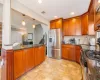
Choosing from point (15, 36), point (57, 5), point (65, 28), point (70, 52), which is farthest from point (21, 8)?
point (15, 36)

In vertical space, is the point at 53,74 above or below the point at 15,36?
below

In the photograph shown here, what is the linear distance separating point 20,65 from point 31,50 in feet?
2.76

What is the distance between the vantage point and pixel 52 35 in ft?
19.3

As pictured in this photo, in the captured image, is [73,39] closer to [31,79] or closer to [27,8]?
[27,8]

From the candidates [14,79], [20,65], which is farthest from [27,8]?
[14,79]

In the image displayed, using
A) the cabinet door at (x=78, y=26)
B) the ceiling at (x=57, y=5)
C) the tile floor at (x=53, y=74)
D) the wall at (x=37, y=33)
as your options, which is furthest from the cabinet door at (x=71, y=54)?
the wall at (x=37, y=33)

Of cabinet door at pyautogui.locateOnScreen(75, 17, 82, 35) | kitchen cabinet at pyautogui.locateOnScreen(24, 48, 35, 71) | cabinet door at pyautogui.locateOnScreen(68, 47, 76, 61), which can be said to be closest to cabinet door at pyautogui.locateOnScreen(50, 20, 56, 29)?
cabinet door at pyautogui.locateOnScreen(75, 17, 82, 35)

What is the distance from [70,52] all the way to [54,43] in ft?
3.76

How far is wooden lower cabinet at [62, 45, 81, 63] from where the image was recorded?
4.92 m

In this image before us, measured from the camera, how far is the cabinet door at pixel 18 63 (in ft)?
8.66

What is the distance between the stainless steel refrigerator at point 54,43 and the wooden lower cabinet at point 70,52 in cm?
31

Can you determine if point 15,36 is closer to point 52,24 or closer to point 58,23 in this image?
point 52,24

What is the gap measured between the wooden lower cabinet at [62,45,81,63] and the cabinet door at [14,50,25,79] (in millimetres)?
2925

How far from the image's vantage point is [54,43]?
Result: 19.1 feet
